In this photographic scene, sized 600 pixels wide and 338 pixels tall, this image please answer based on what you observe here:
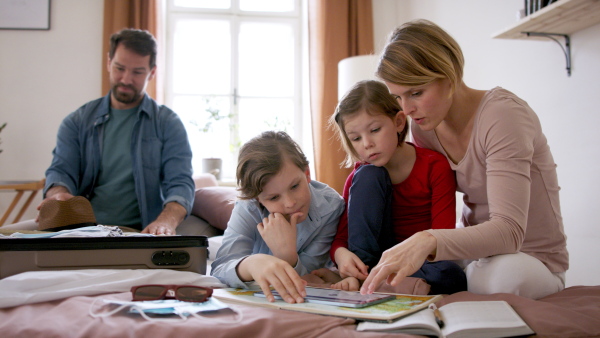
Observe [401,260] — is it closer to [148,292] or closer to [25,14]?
[148,292]

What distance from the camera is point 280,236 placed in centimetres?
122

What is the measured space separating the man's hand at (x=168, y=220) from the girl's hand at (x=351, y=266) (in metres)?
0.71

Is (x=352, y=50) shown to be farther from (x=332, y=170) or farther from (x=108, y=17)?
(x=108, y=17)

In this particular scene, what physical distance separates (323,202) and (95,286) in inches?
24.9

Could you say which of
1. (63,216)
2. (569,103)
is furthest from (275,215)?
(569,103)

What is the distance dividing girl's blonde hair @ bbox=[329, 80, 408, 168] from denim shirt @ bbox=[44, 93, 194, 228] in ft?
→ 2.83

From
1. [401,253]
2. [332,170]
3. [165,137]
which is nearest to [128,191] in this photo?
[165,137]

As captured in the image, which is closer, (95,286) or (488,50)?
(95,286)

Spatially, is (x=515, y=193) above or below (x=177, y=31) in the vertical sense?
below

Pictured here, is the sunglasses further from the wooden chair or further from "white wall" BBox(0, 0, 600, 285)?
the wooden chair

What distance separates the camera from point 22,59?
3.70 metres

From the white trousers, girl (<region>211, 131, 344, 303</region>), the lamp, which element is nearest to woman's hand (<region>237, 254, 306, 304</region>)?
girl (<region>211, 131, 344, 303</region>)

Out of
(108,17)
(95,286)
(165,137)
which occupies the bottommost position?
(95,286)

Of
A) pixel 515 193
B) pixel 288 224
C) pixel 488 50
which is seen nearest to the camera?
pixel 515 193
